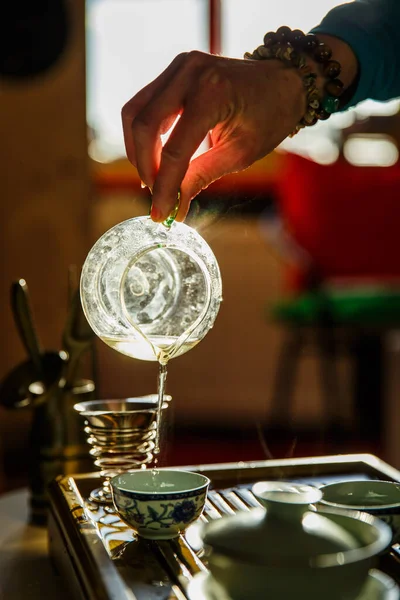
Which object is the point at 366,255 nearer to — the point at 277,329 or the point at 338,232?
the point at 338,232

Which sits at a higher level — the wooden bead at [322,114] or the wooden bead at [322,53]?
the wooden bead at [322,53]

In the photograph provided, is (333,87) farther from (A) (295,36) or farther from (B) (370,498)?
(B) (370,498)

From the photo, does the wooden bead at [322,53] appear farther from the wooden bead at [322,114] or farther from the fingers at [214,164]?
the fingers at [214,164]

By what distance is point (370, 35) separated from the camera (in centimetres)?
132

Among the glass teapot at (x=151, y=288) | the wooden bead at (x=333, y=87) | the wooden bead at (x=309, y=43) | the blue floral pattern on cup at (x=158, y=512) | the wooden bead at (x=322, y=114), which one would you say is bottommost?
the blue floral pattern on cup at (x=158, y=512)

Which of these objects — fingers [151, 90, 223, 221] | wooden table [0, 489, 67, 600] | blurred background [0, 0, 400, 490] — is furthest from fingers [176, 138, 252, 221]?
blurred background [0, 0, 400, 490]

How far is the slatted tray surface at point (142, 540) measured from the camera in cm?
85

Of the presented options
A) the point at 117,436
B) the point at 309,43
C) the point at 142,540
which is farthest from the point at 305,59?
the point at 142,540

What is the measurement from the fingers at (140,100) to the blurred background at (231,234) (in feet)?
3.39

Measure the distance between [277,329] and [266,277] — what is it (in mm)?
263

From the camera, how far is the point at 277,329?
404 centimetres

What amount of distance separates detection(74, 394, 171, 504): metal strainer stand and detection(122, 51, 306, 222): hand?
324mm

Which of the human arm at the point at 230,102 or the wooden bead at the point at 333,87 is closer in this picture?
the human arm at the point at 230,102

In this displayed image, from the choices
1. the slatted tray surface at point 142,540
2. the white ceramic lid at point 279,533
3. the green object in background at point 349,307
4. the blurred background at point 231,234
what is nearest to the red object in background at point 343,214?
the blurred background at point 231,234
